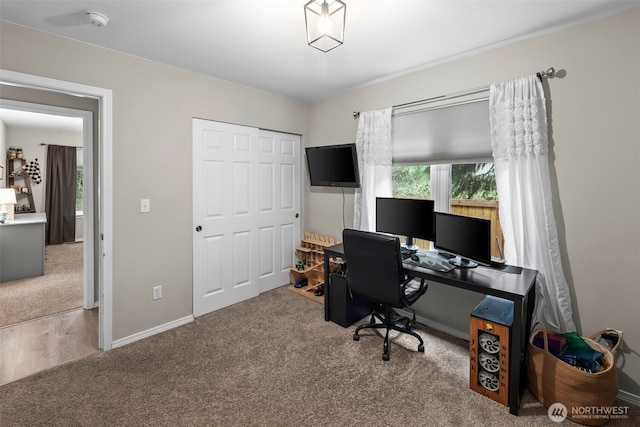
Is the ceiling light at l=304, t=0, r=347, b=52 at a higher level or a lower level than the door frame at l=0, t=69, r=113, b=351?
higher

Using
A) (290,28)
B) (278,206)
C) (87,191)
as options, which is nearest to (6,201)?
(87,191)

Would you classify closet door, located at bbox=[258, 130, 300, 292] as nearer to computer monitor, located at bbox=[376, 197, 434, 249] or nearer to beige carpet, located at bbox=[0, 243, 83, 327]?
computer monitor, located at bbox=[376, 197, 434, 249]

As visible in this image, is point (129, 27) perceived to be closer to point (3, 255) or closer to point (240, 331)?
point (240, 331)

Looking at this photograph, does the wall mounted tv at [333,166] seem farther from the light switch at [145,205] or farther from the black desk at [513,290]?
the light switch at [145,205]

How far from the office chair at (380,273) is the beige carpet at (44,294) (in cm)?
317

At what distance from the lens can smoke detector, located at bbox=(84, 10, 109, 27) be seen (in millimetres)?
1896

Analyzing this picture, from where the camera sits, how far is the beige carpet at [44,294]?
3.19m

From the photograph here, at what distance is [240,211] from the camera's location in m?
3.42

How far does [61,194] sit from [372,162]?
6.68m

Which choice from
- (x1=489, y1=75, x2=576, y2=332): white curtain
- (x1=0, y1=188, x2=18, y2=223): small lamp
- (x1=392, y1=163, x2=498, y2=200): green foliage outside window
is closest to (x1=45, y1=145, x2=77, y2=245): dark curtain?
(x1=0, y1=188, x2=18, y2=223): small lamp

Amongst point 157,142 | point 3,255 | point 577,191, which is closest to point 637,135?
point 577,191

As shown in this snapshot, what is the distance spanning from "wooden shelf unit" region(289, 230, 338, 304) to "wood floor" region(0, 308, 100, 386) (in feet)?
6.79

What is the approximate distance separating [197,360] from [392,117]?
2.75 m

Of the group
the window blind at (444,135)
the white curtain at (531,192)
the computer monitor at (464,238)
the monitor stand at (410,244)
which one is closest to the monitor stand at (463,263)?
the computer monitor at (464,238)
